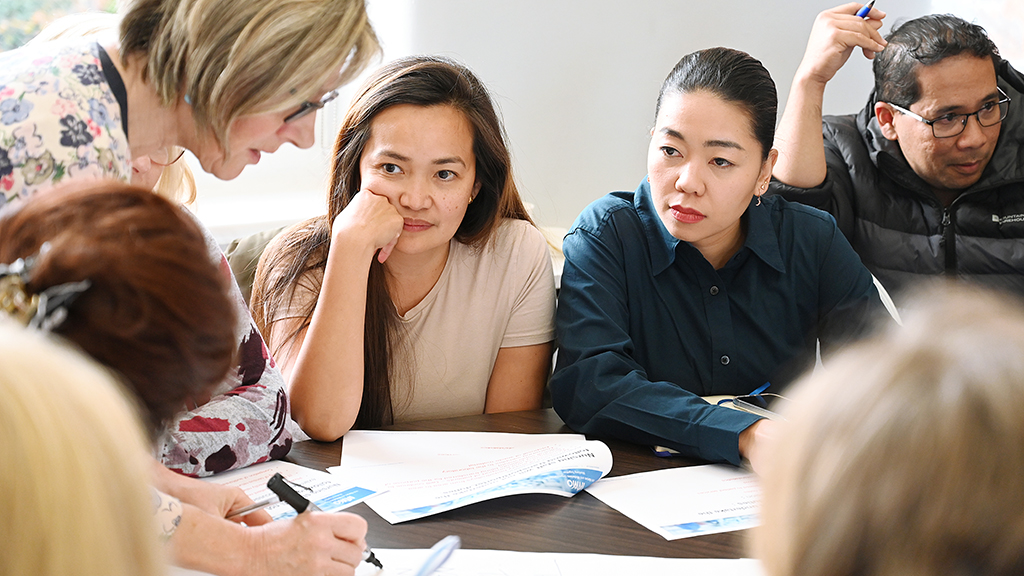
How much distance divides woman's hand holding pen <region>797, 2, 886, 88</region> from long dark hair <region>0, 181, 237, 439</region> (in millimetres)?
1985

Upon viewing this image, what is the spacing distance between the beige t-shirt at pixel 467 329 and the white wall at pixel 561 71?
1029mm

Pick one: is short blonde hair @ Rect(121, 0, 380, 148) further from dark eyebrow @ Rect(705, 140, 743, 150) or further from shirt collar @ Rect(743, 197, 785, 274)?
shirt collar @ Rect(743, 197, 785, 274)

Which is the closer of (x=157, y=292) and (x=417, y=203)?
(x=157, y=292)

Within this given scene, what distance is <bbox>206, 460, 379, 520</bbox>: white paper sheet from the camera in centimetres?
114

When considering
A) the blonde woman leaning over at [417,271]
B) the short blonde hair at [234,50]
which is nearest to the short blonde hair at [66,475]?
the short blonde hair at [234,50]

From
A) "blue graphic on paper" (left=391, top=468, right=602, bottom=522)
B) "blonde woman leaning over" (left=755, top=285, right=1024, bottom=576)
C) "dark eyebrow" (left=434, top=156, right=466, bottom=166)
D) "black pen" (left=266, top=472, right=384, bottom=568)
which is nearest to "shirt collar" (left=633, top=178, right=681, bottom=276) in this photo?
"dark eyebrow" (left=434, top=156, right=466, bottom=166)

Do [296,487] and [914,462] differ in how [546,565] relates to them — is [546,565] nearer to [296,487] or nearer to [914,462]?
[296,487]

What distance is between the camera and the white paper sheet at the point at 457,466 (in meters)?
1.15

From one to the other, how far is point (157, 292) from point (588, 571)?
579mm

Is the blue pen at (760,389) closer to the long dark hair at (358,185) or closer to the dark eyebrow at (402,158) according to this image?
the long dark hair at (358,185)

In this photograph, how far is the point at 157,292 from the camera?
66 cm

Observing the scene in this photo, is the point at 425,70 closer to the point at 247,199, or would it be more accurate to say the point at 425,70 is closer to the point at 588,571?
the point at 588,571

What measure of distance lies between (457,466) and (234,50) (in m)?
0.65

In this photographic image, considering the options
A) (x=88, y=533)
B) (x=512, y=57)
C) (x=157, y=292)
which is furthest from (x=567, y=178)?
(x=88, y=533)
